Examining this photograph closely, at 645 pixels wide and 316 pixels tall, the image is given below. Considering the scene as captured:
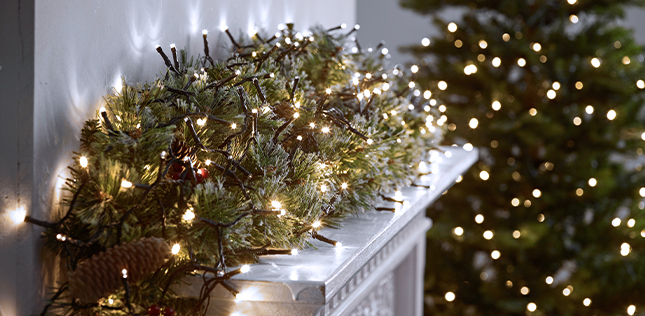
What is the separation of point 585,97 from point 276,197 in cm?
167

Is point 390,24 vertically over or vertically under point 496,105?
over

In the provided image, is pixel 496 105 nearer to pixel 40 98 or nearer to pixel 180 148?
pixel 180 148

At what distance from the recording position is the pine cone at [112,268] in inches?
20.6

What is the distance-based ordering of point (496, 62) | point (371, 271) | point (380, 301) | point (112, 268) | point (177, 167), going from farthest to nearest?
1. point (496, 62)
2. point (380, 301)
3. point (371, 271)
4. point (177, 167)
5. point (112, 268)

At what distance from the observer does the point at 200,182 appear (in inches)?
23.9

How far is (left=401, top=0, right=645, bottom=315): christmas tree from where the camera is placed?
6.39ft

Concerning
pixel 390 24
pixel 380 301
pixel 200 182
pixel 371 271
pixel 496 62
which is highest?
pixel 390 24

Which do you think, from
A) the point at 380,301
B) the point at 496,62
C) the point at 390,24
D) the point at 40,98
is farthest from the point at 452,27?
the point at 40,98

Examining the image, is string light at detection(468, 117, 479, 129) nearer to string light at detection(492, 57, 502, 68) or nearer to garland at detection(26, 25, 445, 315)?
string light at detection(492, 57, 502, 68)

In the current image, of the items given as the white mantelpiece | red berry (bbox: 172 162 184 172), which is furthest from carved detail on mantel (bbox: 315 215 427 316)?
red berry (bbox: 172 162 184 172)

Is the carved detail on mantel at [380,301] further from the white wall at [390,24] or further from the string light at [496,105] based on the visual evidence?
the white wall at [390,24]

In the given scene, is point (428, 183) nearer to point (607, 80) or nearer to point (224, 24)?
point (224, 24)

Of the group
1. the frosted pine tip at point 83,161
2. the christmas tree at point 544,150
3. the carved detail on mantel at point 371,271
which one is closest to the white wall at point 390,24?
the christmas tree at point 544,150

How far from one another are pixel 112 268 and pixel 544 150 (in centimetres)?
187
